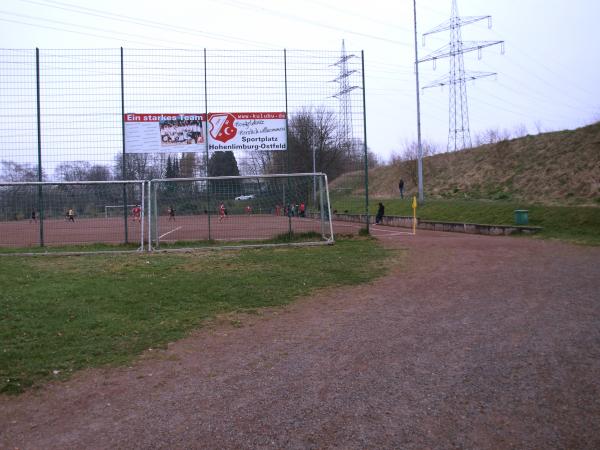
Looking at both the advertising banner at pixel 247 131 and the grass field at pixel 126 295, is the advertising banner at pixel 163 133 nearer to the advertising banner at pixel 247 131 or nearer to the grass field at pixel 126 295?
the advertising banner at pixel 247 131

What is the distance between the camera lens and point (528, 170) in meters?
28.4

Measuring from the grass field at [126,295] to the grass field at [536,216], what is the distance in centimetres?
864

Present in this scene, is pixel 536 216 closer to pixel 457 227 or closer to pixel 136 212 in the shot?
pixel 457 227

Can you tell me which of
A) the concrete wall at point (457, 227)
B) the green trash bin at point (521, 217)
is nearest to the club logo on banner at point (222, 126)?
the concrete wall at point (457, 227)

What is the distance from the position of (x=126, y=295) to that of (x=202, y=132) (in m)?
8.80

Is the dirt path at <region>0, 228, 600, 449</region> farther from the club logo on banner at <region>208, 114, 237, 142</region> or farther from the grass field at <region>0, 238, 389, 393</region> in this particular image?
the club logo on banner at <region>208, 114, 237, 142</region>

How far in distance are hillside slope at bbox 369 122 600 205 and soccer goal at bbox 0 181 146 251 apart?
712 inches

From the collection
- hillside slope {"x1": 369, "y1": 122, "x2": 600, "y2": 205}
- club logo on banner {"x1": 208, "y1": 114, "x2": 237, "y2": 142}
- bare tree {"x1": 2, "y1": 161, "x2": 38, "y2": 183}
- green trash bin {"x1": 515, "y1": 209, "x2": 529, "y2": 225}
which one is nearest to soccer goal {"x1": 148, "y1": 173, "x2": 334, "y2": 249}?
club logo on banner {"x1": 208, "y1": 114, "x2": 237, "y2": 142}

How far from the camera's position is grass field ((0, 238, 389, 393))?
17.6ft

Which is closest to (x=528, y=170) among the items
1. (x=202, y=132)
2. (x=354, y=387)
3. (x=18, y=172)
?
(x=202, y=132)

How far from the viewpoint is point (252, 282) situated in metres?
8.96

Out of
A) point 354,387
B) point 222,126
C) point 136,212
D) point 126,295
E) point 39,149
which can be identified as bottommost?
point 354,387

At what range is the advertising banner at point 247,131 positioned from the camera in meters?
15.8

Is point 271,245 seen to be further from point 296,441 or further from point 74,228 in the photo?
point 296,441
